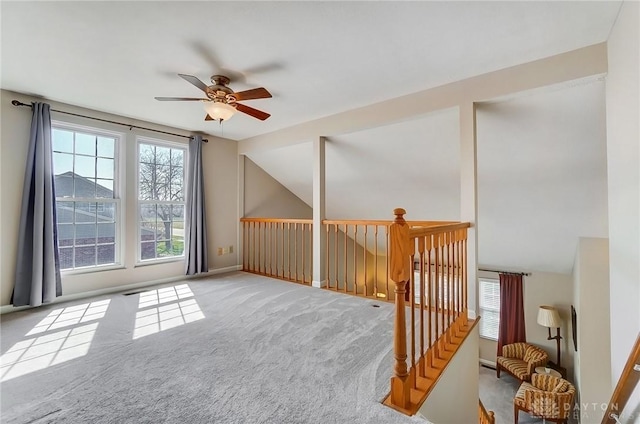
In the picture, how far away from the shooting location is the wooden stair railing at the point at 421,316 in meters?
1.51

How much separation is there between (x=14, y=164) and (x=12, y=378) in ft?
7.58

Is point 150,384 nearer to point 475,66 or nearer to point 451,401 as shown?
point 451,401

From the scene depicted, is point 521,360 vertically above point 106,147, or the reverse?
point 106,147

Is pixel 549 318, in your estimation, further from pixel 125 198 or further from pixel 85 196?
pixel 85 196

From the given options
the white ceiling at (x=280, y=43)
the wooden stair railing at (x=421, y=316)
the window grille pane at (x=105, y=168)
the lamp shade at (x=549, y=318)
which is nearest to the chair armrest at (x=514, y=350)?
the lamp shade at (x=549, y=318)

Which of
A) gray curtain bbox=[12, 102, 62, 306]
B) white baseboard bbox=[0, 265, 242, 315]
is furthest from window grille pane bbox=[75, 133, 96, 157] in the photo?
white baseboard bbox=[0, 265, 242, 315]

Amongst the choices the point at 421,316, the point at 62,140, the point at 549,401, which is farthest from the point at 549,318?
the point at 62,140

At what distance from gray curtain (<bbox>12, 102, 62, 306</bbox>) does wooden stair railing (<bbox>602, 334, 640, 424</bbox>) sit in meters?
4.59

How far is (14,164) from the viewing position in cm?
293

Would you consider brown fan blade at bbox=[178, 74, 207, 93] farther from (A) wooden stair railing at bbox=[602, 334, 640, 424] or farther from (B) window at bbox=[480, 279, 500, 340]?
(B) window at bbox=[480, 279, 500, 340]

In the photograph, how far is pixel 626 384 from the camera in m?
1.38

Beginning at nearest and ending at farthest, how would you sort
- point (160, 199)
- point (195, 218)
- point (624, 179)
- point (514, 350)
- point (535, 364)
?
point (624, 179)
point (160, 199)
point (195, 218)
point (535, 364)
point (514, 350)

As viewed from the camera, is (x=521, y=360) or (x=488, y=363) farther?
(x=488, y=363)

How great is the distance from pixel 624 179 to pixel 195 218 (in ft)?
14.8
